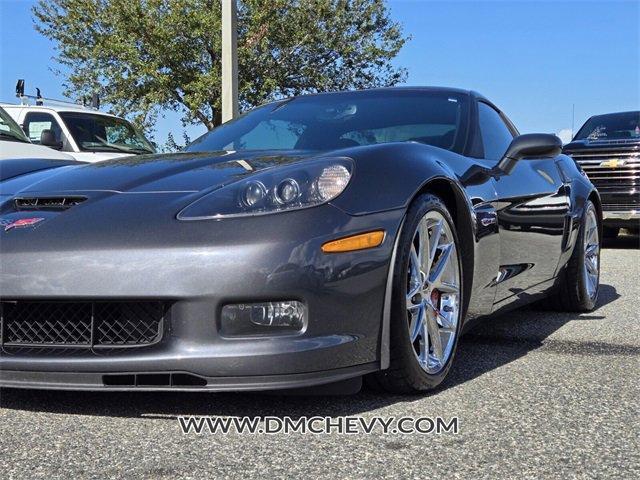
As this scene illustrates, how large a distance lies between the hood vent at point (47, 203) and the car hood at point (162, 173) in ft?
0.23

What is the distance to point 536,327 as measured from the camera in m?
4.41

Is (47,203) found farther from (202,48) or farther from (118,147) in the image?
(202,48)

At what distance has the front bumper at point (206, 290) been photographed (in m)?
2.40

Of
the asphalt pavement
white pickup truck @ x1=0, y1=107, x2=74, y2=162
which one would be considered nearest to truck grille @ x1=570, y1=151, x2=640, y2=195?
white pickup truck @ x1=0, y1=107, x2=74, y2=162

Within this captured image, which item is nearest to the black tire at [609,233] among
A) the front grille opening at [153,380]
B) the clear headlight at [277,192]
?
the clear headlight at [277,192]

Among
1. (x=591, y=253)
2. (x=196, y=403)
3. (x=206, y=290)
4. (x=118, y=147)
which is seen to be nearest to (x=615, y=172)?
(x=591, y=253)

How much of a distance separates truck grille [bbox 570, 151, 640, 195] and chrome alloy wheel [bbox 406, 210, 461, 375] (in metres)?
7.06

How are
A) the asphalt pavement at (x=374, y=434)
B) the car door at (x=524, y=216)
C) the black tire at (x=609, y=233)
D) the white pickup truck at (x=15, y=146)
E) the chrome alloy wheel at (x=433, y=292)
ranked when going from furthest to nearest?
the black tire at (x=609, y=233) < the white pickup truck at (x=15, y=146) < the car door at (x=524, y=216) < the chrome alloy wheel at (x=433, y=292) < the asphalt pavement at (x=374, y=434)

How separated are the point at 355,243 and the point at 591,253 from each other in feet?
10.0

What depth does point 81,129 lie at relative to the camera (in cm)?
1003

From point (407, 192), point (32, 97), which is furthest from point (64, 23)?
point (407, 192)

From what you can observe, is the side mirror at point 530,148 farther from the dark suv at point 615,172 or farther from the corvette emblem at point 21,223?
the dark suv at point 615,172

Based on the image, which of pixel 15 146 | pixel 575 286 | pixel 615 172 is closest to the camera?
pixel 575 286

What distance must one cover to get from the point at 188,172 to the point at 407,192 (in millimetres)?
763
